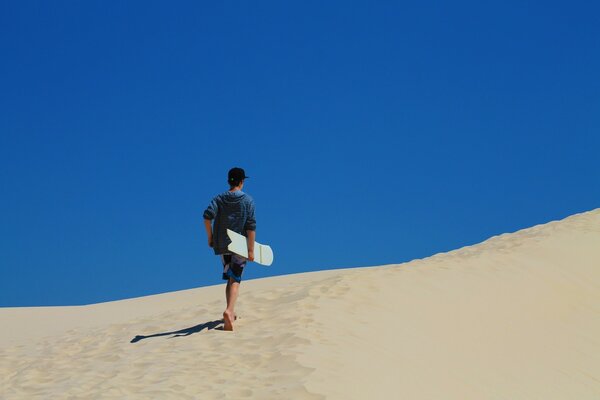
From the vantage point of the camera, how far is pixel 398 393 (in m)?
7.50

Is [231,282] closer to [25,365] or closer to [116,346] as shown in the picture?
[116,346]

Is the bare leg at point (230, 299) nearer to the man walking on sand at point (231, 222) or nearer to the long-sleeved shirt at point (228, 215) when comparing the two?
the man walking on sand at point (231, 222)

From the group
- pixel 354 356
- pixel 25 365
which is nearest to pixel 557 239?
pixel 354 356

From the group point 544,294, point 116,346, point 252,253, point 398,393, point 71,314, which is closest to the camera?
point 398,393

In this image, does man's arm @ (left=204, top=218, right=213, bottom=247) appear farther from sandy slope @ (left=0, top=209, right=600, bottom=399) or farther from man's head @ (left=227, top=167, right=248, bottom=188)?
sandy slope @ (left=0, top=209, right=600, bottom=399)

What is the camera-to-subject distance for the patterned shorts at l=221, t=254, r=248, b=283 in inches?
373

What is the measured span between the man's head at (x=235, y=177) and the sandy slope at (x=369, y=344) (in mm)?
1951

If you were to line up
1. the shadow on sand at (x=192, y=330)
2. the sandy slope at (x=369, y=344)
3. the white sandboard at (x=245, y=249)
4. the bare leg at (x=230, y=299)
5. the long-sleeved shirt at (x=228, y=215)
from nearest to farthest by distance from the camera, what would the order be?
the sandy slope at (x=369, y=344) → the white sandboard at (x=245, y=249) → the long-sleeved shirt at (x=228, y=215) → the bare leg at (x=230, y=299) → the shadow on sand at (x=192, y=330)

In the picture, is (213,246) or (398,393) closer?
(398,393)

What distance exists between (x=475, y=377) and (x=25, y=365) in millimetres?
6893

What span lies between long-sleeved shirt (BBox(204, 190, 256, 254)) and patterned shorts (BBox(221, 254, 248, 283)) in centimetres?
13


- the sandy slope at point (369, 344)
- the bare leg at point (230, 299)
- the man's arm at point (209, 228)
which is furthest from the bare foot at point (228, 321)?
the man's arm at point (209, 228)

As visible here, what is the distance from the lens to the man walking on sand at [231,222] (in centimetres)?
942

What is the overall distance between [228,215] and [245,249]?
1.64 ft
